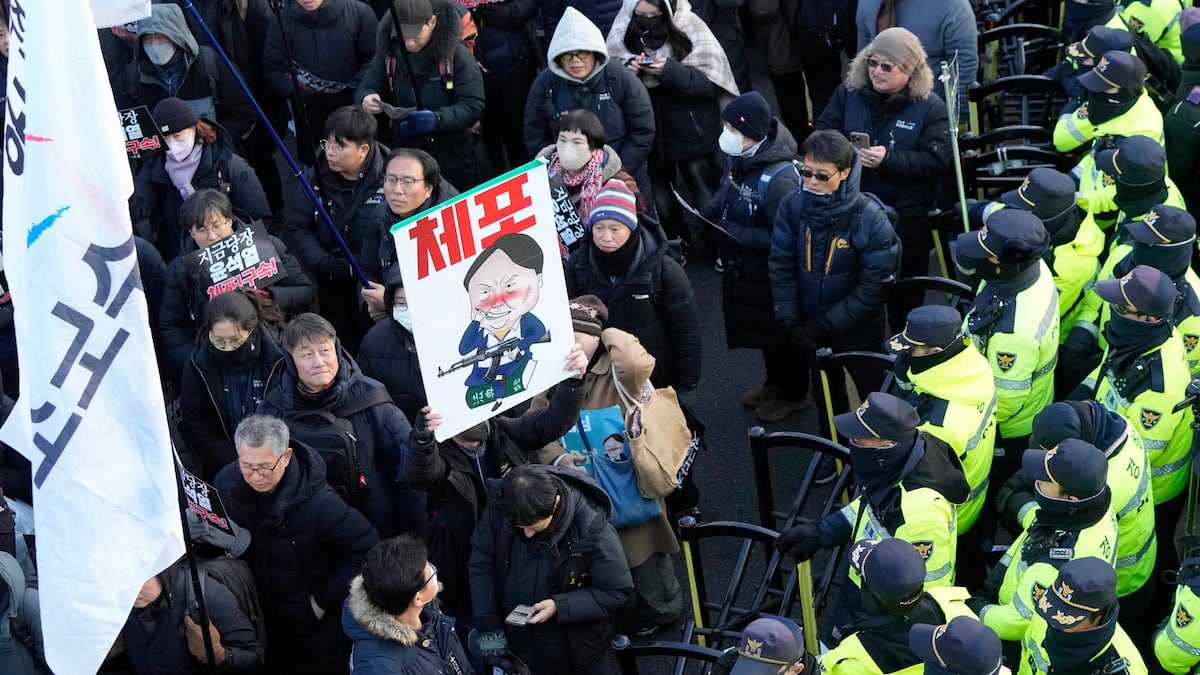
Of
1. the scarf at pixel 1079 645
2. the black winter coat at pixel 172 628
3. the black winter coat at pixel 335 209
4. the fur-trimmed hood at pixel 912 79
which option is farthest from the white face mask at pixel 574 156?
the scarf at pixel 1079 645

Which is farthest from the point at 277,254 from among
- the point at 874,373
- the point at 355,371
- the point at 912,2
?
the point at 912,2

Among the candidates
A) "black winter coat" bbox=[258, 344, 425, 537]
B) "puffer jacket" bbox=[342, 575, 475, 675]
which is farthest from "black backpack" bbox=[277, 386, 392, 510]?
"puffer jacket" bbox=[342, 575, 475, 675]

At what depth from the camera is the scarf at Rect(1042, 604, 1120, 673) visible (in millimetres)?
4492

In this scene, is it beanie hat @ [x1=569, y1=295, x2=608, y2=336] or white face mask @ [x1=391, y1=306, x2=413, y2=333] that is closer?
beanie hat @ [x1=569, y1=295, x2=608, y2=336]

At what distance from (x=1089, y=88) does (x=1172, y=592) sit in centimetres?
269

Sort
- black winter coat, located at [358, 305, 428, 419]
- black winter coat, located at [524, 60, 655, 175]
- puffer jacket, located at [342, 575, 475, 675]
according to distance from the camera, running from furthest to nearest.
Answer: black winter coat, located at [524, 60, 655, 175] → black winter coat, located at [358, 305, 428, 419] → puffer jacket, located at [342, 575, 475, 675]

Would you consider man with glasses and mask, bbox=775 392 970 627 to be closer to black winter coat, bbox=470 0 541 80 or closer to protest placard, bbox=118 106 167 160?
protest placard, bbox=118 106 167 160

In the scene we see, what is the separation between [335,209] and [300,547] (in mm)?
2600

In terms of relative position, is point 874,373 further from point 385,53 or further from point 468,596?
point 385,53

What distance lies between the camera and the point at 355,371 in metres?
6.01

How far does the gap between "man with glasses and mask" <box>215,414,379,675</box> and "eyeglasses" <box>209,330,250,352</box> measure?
2.55ft

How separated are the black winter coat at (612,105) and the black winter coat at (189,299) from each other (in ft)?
5.91

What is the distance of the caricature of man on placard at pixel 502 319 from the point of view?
5109mm

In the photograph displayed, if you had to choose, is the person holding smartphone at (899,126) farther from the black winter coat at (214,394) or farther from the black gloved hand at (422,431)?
the black winter coat at (214,394)
